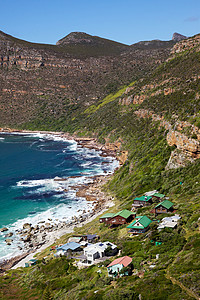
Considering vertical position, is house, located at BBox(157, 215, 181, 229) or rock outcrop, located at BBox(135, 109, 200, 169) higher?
rock outcrop, located at BBox(135, 109, 200, 169)

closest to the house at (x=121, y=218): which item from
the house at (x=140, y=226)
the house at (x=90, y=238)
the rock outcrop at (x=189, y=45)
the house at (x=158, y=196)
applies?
the house at (x=90, y=238)

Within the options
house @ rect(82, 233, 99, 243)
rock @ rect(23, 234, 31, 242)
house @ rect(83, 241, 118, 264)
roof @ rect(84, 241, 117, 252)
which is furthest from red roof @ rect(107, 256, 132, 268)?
rock @ rect(23, 234, 31, 242)

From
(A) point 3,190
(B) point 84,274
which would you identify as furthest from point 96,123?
(B) point 84,274

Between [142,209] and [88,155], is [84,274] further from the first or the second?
[88,155]

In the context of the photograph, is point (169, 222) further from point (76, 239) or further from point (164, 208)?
point (76, 239)

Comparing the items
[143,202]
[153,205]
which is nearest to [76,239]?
[153,205]

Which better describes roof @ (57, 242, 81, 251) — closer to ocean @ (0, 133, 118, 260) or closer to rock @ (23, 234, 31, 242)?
ocean @ (0, 133, 118, 260)

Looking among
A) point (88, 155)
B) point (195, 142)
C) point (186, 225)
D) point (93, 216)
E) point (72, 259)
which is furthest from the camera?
point (88, 155)
